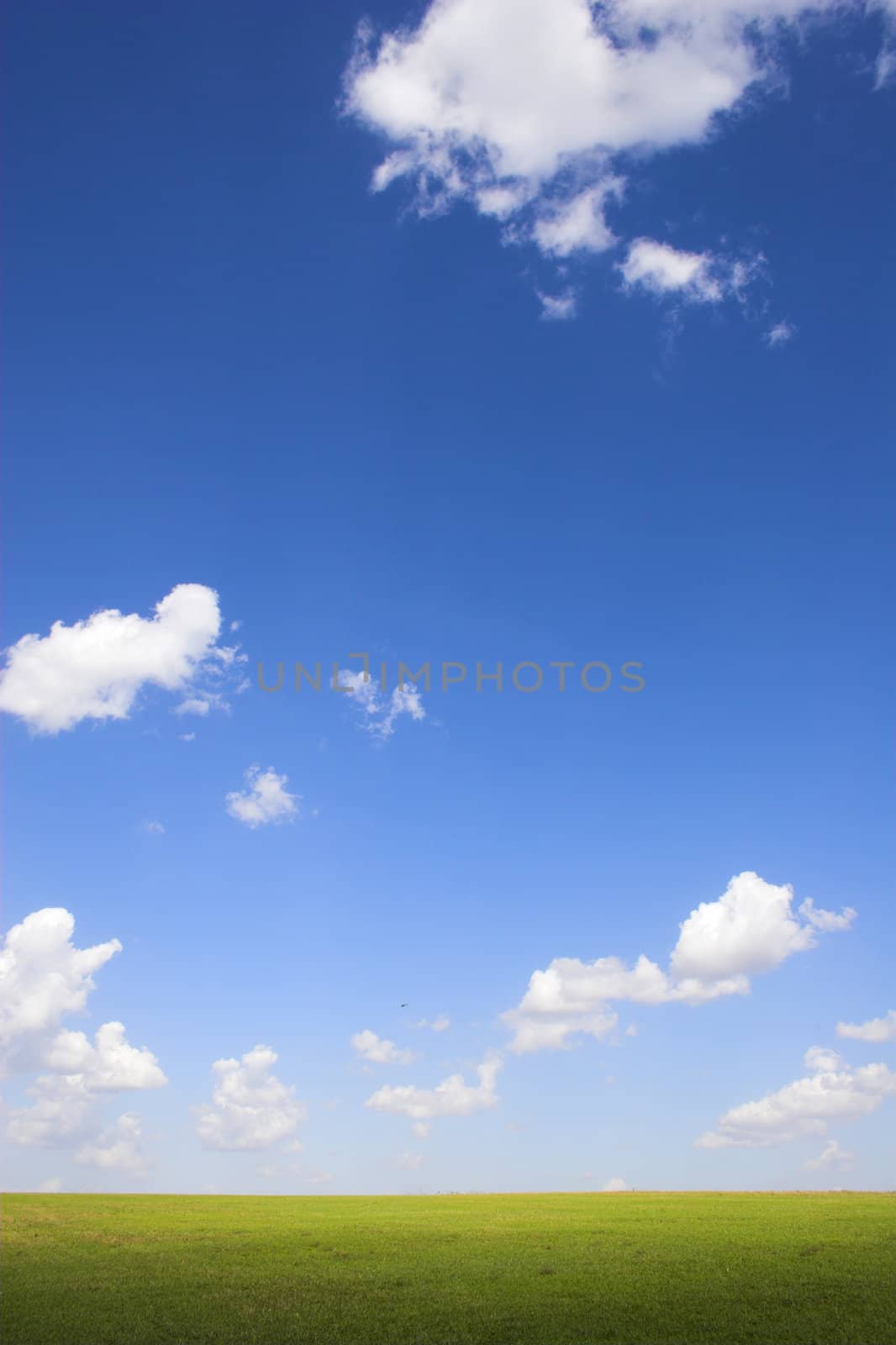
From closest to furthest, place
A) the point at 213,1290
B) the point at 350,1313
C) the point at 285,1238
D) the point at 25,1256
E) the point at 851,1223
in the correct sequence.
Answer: the point at 350,1313
the point at 213,1290
the point at 25,1256
the point at 285,1238
the point at 851,1223

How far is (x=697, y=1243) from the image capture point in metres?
43.6

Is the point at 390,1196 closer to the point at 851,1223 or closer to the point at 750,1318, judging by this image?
the point at 851,1223

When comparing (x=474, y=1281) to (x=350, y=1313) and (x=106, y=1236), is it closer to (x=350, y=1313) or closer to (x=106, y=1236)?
(x=350, y=1313)

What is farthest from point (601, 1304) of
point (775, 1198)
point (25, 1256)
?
point (775, 1198)

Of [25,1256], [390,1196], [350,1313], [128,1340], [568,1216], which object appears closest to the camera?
[128,1340]

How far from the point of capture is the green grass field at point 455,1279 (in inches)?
1149

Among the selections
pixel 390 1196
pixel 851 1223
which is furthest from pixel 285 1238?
pixel 390 1196

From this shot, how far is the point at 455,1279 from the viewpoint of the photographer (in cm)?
3569

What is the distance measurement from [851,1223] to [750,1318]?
2640cm

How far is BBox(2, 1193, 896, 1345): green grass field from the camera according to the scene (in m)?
29.2

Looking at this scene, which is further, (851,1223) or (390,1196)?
(390,1196)

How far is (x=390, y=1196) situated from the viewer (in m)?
81.7

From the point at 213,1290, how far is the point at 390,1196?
53.0m

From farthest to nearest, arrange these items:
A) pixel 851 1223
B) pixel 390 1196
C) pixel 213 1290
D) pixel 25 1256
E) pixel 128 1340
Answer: pixel 390 1196 → pixel 851 1223 → pixel 25 1256 → pixel 213 1290 → pixel 128 1340
